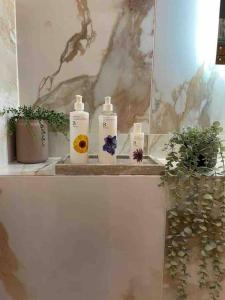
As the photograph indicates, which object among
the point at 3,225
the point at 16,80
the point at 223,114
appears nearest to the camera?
the point at 3,225

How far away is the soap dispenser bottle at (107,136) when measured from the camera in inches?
29.7

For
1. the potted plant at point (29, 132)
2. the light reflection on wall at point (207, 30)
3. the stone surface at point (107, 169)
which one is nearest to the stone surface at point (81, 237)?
the stone surface at point (107, 169)

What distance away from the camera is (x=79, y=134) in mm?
755

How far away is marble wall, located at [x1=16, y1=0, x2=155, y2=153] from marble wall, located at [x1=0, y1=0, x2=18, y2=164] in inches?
1.2

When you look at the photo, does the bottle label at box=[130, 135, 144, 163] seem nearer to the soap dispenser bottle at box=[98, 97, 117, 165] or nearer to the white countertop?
the soap dispenser bottle at box=[98, 97, 117, 165]

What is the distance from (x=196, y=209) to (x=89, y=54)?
622 millimetres

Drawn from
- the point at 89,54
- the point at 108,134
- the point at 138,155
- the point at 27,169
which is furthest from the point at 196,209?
the point at 89,54

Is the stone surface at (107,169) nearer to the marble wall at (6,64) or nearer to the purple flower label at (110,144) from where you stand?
the purple flower label at (110,144)

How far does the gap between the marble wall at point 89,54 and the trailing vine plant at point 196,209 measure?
11.0 inches

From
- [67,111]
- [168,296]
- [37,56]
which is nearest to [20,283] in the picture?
[168,296]

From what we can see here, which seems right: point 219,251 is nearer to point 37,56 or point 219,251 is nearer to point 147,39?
point 147,39

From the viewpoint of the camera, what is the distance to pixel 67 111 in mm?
943

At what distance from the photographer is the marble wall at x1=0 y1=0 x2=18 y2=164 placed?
2.59ft

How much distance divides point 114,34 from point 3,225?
711 mm
